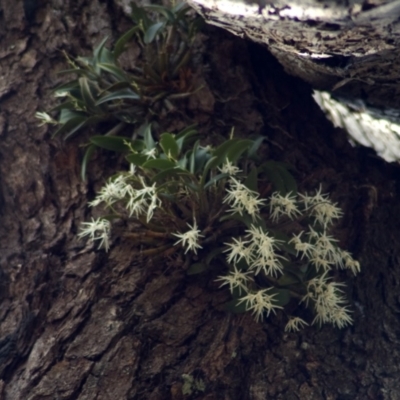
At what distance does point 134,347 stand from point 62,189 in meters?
0.54

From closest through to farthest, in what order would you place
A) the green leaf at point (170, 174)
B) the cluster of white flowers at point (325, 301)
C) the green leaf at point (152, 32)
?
the green leaf at point (170, 174)
the cluster of white flowers at point (325, 301)
the green leaf at point (152, 32)

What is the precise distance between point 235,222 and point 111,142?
1.33 feet

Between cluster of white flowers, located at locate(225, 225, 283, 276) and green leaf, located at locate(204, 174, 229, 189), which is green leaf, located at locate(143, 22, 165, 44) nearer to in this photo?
green leaf, located at locate(204, 174, 229, 189)

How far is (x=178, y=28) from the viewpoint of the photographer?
6.05 ft

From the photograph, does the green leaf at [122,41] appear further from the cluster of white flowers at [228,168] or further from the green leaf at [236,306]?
the green leaf at [236,306]

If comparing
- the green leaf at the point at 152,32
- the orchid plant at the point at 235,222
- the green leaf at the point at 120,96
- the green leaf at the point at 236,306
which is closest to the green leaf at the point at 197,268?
the orchid plant at the point at 235,222

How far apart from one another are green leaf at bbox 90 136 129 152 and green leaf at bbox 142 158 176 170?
0.20m

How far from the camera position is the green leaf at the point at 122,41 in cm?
180

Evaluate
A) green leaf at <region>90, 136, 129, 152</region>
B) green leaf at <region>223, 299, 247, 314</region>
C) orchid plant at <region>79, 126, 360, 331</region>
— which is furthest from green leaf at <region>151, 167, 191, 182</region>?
green leaf at <region>223, 299, 247, 314</region>

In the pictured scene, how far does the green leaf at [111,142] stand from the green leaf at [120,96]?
0.10 metres

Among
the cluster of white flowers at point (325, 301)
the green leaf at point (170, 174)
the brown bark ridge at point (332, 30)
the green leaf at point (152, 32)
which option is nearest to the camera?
the brown bark ridge at point (332, 30)

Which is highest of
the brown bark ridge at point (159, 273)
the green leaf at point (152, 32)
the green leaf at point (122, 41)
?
the green leaf at point (152, 32)

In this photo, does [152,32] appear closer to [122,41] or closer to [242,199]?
[122,41]

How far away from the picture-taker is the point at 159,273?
5.58ft
